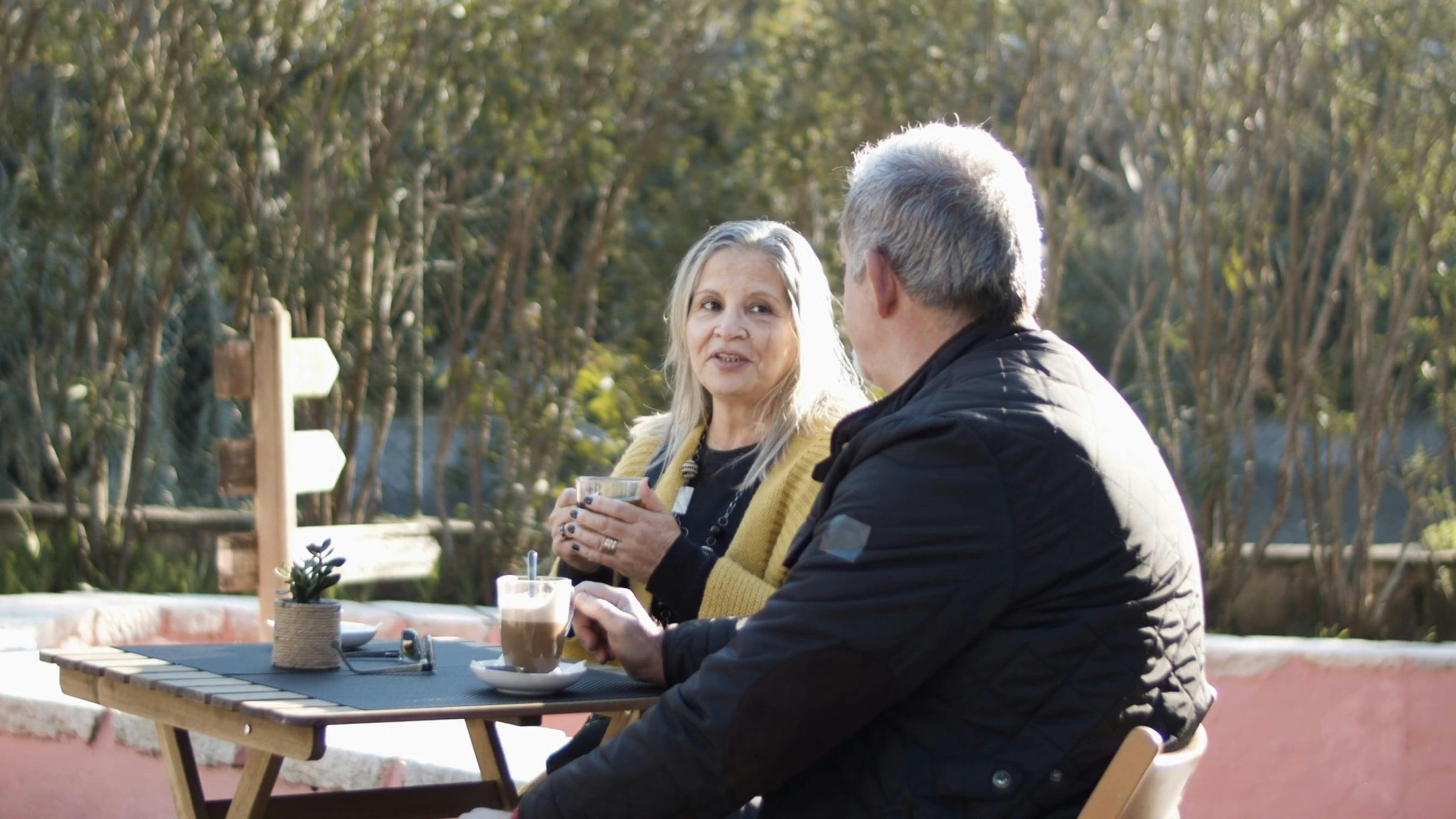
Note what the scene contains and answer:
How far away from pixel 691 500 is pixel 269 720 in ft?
3.89

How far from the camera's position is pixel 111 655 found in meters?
2.56

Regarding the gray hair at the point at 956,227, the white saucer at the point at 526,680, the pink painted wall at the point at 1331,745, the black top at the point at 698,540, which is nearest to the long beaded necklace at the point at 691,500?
A: the black top at the point at 698,540

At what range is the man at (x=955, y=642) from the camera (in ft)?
5.96

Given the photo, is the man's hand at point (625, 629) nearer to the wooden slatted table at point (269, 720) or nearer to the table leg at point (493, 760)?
the wooden slatted table at point (269, 720)

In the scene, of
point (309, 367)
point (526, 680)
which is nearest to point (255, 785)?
point (526, 680)

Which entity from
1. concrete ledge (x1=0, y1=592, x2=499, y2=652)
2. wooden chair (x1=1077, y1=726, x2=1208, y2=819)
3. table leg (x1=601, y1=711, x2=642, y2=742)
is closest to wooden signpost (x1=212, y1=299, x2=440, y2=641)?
concrete ledge (x1=0, y1=592, x2=499, y2=652)

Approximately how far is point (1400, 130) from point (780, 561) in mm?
3468

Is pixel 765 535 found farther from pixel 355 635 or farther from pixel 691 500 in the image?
pixel 355 635

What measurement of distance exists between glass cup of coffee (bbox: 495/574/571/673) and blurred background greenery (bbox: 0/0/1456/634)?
3.53m

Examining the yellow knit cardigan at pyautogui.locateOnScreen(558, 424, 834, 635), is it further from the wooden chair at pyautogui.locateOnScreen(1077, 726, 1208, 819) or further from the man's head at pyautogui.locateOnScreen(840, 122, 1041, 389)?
the wooden chair at pyautogui.locateOnScreen(1077, 726, 1208, 819)

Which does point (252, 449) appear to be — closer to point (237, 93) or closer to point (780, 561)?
point (237, 93)

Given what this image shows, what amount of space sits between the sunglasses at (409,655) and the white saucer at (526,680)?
0.62ft

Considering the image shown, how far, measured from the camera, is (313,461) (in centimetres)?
A: 505

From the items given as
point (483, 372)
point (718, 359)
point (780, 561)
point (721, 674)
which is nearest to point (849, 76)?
point (483, 372)
